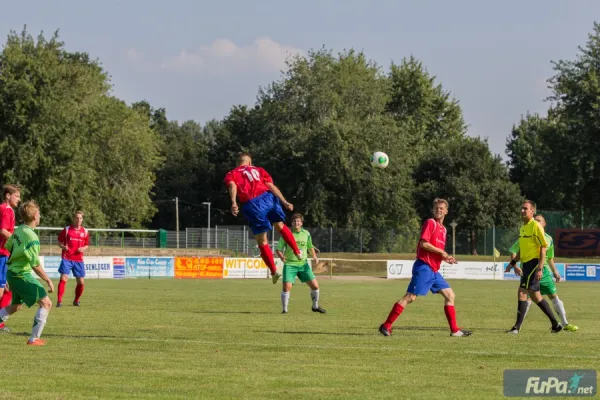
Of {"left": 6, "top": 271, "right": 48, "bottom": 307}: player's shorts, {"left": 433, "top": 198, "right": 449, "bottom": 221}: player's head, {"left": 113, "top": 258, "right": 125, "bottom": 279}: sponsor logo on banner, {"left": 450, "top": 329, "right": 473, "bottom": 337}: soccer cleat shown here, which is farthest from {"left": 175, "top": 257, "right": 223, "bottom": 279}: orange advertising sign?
{"left": 433, "top": 198, "right": 449, "bottom": 221}: player's head

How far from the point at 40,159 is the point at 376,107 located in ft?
101

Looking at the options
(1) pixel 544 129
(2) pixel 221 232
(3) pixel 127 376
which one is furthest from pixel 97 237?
(3) pixel 127 376

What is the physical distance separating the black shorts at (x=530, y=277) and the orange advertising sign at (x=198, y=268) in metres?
35.6

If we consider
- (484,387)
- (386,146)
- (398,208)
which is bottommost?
(484,387)

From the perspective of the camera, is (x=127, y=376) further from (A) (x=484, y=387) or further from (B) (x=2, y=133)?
(B) (x=2, y=133)

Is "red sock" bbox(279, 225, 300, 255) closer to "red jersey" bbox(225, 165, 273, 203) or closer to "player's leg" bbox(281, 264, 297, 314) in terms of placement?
"red jersey" bbox(225, 165, 273, 203)

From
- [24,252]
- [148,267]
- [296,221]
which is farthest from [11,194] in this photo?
[148,267]

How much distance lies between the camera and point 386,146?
75.7m

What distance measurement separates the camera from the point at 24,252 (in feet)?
44.8

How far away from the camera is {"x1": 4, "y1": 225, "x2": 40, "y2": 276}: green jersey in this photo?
1367 centimetres

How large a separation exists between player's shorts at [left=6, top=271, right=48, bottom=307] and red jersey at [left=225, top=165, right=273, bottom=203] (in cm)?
347

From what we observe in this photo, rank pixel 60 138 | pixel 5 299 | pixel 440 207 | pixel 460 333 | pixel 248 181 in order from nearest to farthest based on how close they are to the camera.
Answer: pixel 440 207
pixel 460 333
pixel 248 181
pixel 5 299
pixel 60 138

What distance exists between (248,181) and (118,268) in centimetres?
3423

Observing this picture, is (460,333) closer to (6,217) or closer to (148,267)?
(6,217)
